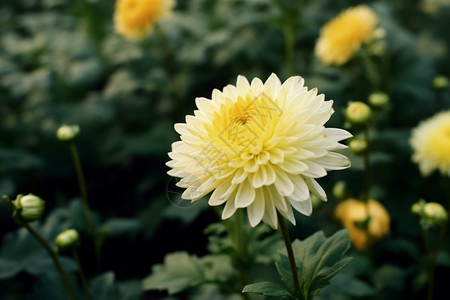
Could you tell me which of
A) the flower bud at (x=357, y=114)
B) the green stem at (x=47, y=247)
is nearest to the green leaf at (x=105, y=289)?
the green stem at (x=47, y=247)

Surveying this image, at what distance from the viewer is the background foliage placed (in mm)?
2467

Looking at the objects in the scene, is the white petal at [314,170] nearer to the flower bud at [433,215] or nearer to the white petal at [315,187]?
the white petal at [315,187]

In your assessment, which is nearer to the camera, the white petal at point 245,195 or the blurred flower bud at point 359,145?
the white petal at point 245,195

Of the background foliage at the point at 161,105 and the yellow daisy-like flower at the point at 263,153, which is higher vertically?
the background foliage at the point at 161,105

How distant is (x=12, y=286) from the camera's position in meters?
2.25

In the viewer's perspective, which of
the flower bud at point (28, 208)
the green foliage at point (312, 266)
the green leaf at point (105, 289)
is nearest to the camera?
the green foliage at point (312, 266)

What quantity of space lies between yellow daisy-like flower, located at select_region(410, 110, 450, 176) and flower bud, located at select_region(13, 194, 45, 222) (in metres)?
1.49

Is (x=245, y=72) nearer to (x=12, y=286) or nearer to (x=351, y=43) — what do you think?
(x=351, y=43)

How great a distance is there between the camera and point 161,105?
10.2 feet

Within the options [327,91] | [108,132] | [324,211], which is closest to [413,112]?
[327,91]

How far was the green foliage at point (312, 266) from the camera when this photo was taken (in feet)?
3.67

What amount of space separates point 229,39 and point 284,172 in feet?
6.94

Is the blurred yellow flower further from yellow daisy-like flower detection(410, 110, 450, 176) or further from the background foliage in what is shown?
yellow daisy-like flower detection(410, 110, 450, 176)

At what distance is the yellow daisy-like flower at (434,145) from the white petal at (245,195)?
1179 mm
